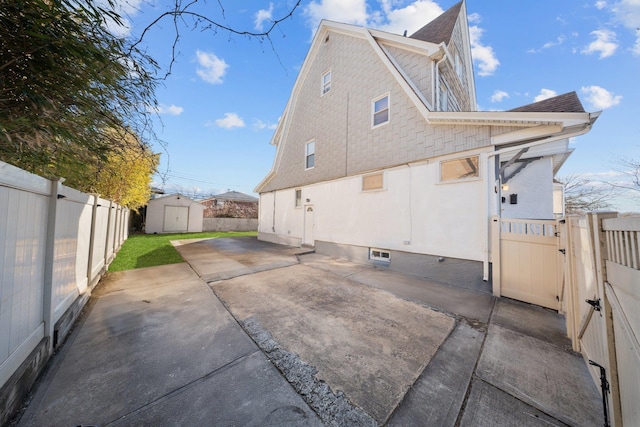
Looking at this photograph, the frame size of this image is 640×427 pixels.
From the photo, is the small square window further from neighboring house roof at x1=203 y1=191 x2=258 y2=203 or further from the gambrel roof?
neighboring house roof at x1=203 y1=191 x2=258 y2=203

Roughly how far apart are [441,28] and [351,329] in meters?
11.4

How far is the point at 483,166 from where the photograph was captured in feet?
15.7

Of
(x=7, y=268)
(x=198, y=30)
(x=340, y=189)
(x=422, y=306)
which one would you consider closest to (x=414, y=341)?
(x=422, y=306)

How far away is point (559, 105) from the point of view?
14.4ft

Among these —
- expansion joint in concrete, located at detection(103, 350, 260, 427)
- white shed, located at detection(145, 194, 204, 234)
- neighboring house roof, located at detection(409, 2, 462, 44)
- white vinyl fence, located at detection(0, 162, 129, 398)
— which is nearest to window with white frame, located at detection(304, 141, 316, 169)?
neighboring house roof, located at detection(409, 2, 462, 44)

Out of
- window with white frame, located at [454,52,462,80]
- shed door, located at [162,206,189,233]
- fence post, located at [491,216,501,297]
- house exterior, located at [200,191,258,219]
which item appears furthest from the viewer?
house exterior, located at [200,191,258,219]

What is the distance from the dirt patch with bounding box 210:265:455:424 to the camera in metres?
1.97

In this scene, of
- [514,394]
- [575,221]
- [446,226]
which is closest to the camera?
[514,394]

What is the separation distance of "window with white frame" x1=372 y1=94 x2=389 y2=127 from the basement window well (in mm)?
4317

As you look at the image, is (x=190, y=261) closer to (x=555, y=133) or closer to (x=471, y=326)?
(x=471, y=326)

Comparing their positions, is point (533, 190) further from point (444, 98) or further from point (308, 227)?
point (308, 227)

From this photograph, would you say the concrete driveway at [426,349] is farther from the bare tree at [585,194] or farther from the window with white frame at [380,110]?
the bare tree at [585,194]

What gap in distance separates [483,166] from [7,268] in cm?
715

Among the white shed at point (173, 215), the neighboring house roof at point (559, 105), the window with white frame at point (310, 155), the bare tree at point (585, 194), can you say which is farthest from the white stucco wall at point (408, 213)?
the white shed at point (173, 215)
